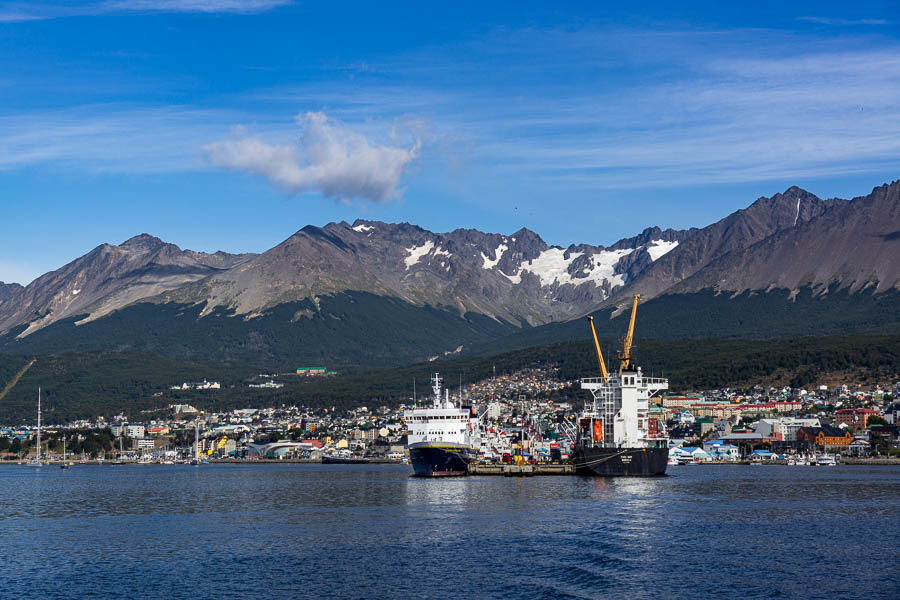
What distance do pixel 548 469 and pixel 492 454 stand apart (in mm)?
25627

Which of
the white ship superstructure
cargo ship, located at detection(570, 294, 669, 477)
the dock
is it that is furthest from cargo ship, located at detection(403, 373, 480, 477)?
the white ship superstructure

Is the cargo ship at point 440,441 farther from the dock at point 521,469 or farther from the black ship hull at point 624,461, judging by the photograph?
the black ship hull at point 624,461

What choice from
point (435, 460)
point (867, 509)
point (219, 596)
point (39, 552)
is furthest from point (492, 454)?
point (219, 596)

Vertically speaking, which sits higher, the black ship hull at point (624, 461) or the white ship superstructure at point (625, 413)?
the white ship superstructure at point (625, 413)

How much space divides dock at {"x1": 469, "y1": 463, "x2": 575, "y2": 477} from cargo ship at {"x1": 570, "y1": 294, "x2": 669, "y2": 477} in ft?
28.9

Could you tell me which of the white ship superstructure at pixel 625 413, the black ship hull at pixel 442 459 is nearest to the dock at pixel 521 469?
the black ship hull at pixel 442 459

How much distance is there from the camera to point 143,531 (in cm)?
7944

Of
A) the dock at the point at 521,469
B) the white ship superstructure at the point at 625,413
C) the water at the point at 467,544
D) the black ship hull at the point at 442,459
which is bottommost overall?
the water at the point at 467,544

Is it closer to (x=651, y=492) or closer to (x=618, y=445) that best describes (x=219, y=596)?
(x=651, y=492)

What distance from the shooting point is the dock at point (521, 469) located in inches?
5768

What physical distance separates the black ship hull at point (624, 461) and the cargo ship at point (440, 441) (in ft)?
67.5

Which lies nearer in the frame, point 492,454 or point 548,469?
point 548,469

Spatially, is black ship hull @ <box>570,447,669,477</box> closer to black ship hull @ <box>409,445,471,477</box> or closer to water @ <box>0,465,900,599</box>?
water @ <box>0,465,900,599</box>

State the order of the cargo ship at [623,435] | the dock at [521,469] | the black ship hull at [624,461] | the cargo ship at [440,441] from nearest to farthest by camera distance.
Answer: the black ship hull at [624,461]
the cargo ship at [623,435]
the dock at [521,469]
the cargo ship at [440,441]
